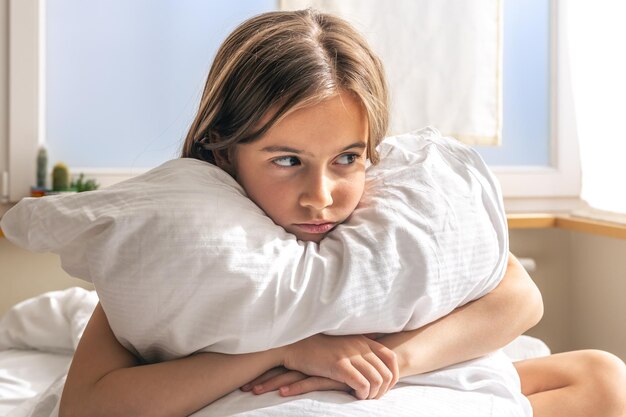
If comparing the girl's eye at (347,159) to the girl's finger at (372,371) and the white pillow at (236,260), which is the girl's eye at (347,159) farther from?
the girl's finger at (372,371)

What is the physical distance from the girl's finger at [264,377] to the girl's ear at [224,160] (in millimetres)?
287

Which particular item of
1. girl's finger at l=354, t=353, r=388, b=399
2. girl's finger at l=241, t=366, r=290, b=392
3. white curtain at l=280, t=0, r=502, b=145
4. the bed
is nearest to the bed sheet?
the bed

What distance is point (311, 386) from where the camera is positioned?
793 millimetres

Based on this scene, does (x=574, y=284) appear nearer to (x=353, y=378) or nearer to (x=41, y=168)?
A: (x=41, y=168)

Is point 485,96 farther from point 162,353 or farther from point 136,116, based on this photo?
point 162,353

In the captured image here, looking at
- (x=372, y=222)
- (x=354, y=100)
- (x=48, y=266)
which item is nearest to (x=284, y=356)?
(x=372, y=222)

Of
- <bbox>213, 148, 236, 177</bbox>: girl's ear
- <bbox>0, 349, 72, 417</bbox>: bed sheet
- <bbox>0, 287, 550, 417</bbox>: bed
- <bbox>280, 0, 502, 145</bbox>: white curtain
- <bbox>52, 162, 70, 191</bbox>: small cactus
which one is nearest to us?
<bbox>213, 148, 236, 177</bbox>: girl's ear

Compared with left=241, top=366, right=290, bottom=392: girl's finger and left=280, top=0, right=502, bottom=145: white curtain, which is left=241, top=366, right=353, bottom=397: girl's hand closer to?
left=241, top=366, right=290, bottom=392: girl's finger

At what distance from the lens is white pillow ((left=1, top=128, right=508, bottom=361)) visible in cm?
75

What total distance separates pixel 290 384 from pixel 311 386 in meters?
0.02

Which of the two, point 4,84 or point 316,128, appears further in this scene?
point 4,84

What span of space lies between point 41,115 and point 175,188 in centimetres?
139

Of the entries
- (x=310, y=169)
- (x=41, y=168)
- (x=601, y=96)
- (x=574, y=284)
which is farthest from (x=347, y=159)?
(x=574, y=284)

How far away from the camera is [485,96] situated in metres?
2.30
